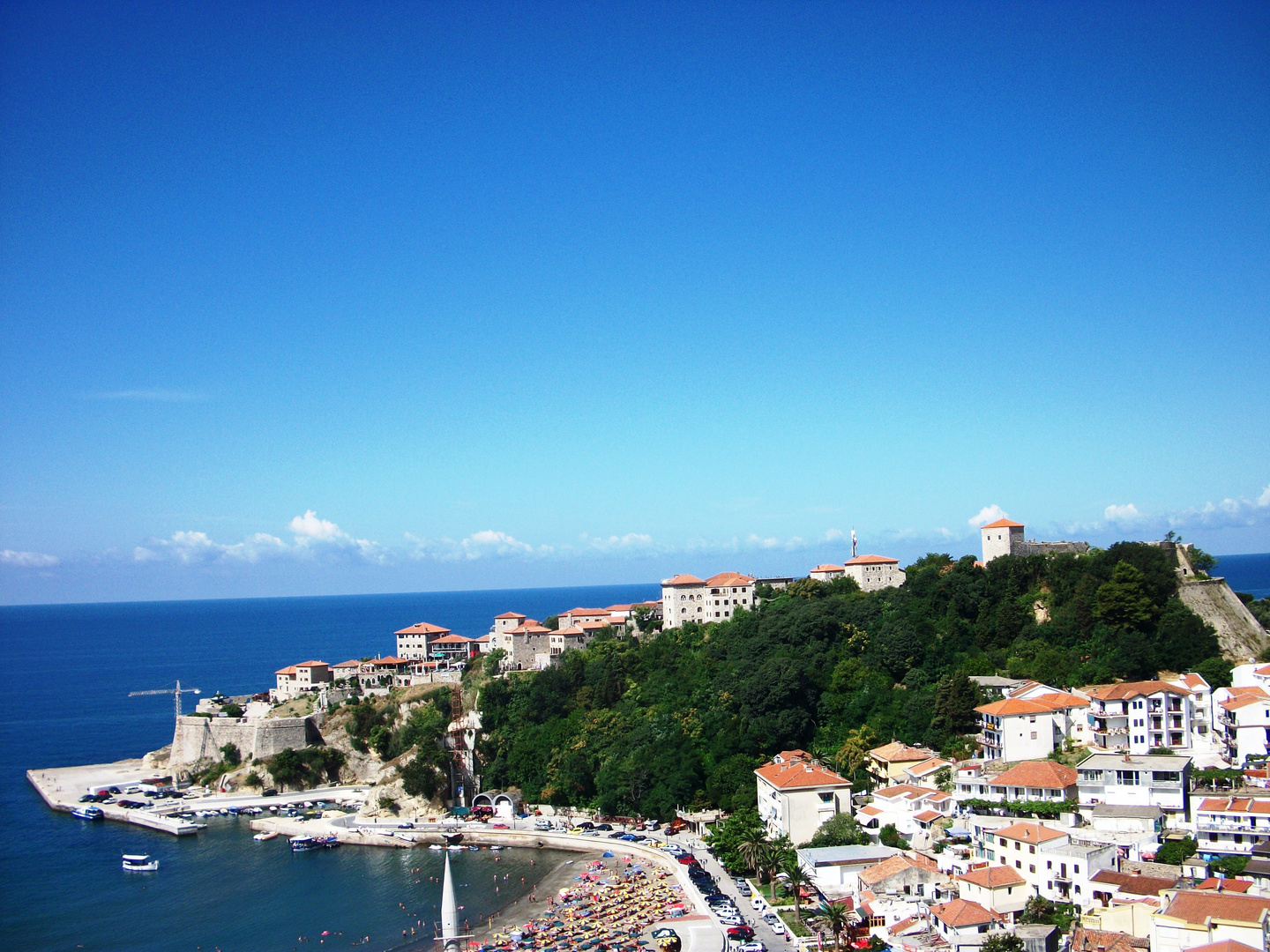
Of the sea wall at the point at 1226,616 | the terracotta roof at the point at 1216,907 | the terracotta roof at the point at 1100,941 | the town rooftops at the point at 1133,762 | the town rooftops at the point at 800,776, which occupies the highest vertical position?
the sea wall at the point at 1226,616

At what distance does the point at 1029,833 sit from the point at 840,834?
6857 mm

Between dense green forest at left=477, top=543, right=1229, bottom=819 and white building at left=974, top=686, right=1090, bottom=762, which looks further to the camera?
dense green forest at left=477, top=543, right=1229, bottom=819

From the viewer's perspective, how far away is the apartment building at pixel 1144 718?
99.3 feet

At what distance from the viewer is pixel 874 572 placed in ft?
186

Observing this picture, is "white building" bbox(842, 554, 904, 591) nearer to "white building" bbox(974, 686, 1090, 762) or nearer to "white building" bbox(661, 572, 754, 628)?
"white building" bbox(661, 572, 754, 628)

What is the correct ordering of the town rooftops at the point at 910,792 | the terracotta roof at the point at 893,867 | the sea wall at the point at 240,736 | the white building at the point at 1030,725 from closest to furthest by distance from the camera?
the terracotta roof at the point at 893,867 → the town rooftops at the point at 910,792 → the white building at the point at 1030,725 → the sea wall at the point at 240,736

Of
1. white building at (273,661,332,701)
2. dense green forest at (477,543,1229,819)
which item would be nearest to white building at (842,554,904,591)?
dense green forest at (477,543,1229,819)

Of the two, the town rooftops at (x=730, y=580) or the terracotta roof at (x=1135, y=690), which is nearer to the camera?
the terracotta roof at (x=1135, y=690)

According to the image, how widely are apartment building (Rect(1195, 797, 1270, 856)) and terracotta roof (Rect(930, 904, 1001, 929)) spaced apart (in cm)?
635

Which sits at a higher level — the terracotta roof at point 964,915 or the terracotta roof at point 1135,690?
the terracotta roof at point 1135,690

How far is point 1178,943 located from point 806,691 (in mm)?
22343

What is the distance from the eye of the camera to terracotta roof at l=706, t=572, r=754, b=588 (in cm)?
5906

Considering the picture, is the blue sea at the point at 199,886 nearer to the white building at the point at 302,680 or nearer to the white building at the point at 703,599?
the white building at the point at 302,680

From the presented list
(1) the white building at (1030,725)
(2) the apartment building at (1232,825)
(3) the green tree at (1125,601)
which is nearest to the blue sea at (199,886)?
(1) the white building at (1030,725)
